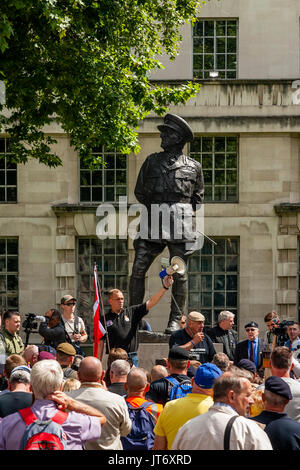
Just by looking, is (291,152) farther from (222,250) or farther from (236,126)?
(222,250)

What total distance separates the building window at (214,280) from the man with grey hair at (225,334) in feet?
34.7

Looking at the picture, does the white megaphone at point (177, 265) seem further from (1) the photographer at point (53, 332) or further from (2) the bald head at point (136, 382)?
(2) the bald head at point (136, 382)

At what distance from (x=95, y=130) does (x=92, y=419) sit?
1031 cm

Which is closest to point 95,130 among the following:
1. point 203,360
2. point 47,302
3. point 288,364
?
point 203,360

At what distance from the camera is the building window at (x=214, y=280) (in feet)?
72.8

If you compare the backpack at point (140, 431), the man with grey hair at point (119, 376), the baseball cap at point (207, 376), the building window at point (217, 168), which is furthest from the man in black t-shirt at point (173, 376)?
the building window at point (217, 168)

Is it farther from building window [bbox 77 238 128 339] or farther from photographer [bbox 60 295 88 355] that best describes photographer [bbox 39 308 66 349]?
building window [bbox 77 238 128 339]

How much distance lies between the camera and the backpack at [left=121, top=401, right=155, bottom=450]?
6.24 metres

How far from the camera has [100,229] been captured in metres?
22.1

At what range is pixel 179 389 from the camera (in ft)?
22.2

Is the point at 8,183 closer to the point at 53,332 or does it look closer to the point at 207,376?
the point at 53,332

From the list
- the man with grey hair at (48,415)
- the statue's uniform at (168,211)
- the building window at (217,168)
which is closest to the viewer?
the man with grey hair at (48,415)

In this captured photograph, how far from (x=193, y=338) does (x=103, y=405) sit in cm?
384

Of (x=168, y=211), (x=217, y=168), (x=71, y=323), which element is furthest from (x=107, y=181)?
(x=168, y=211)
